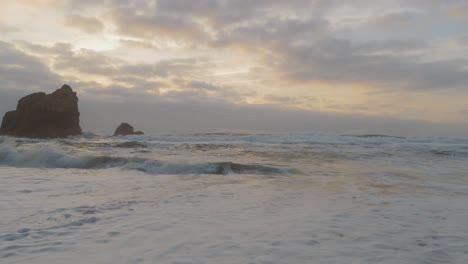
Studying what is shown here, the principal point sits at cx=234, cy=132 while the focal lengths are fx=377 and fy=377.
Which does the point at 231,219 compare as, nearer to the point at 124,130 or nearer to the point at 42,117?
the point at 42,117

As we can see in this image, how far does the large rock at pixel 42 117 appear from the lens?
A: 105ft

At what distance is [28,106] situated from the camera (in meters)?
32.6

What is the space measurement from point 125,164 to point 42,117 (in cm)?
2634

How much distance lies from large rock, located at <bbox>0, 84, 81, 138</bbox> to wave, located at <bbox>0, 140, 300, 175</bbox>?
899 inches

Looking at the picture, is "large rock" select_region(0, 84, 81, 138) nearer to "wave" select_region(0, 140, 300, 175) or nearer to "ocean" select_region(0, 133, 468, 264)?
"wave" select_region(0, 140, 300, 175)

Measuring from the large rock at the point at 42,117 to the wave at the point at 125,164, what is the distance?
22.8m

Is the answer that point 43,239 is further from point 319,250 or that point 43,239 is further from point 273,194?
point 273,194

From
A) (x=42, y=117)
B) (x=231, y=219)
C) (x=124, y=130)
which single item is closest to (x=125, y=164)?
(x=231, y=219)

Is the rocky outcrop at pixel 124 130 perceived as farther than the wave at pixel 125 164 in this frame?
Yes

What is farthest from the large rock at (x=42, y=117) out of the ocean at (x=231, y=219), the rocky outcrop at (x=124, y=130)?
the ocean at (x=231, y=219)

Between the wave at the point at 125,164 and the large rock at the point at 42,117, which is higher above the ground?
the large rock at the point at 42,117

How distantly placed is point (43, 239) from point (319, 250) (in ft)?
7.40

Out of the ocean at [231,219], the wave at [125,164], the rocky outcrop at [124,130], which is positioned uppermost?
the rocky outcrop at [124,130]

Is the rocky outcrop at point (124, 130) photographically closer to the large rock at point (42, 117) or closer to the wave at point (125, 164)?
the large rock at point (42, 117)
